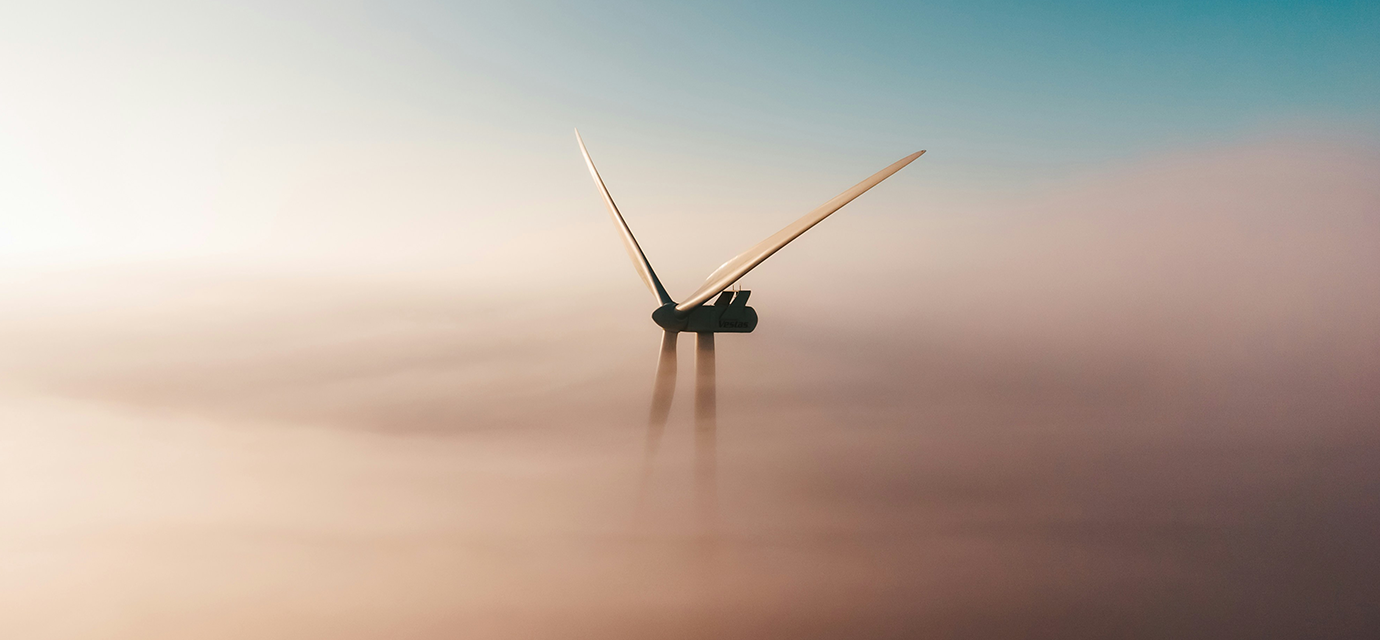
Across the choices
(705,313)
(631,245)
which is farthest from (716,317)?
(631,245)

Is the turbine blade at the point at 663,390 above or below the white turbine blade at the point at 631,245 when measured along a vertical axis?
below

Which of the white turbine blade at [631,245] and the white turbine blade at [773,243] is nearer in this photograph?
the white turbine blade at [773,243]

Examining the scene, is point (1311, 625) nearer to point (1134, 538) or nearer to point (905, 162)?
point (1134, 538)

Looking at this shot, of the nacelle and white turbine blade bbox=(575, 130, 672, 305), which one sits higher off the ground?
white turbine blade bbox=(575, 130, 672, 305)

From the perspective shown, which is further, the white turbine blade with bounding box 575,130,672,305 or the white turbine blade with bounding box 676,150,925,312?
the white turbine blade with bounding box 575,130,672,305

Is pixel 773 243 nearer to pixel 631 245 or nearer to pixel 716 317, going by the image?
pixel 716 317
